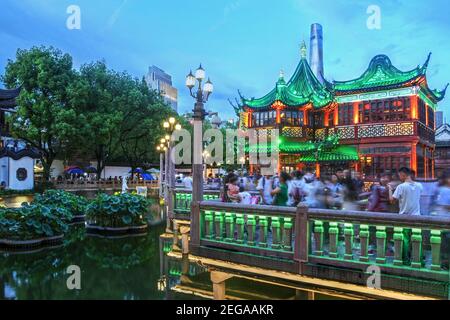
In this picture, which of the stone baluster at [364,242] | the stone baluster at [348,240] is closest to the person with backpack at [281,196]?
the stone baluster at [348,240]

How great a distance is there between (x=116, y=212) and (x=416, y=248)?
12282 mm

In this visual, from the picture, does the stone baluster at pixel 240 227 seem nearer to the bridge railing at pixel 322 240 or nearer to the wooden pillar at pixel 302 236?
the bridge railing at pixel 322 240

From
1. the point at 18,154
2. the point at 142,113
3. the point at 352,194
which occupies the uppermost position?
the point at 142,113

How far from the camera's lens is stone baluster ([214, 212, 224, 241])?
7.09 metres

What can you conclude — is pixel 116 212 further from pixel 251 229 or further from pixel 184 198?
pixel 251 229

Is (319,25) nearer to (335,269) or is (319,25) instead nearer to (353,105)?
(353,105)

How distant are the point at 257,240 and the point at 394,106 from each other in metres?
24.2

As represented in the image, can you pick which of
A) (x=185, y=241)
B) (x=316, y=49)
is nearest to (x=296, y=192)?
(x=185, y=241)

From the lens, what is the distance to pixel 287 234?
6.26m

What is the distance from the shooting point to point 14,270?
32.9ft

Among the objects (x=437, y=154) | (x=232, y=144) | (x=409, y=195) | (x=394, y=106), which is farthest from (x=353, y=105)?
(x=409, y=195)

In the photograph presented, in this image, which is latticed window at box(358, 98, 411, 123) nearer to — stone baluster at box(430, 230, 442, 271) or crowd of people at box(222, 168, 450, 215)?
crowd of people at box(222, 168, 450, 215)

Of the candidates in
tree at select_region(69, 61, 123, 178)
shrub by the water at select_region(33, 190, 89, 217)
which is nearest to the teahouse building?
tree at select_region(69, 61, 123, 178)

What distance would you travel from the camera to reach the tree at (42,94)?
30391 millimetres
